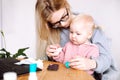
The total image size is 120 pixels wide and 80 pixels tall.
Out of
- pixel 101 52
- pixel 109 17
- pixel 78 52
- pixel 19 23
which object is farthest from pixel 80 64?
pixel 19 23

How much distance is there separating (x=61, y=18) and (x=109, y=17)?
26.8 inches

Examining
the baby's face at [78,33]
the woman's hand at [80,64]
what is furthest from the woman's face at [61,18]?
the woman's hand at [80,64]

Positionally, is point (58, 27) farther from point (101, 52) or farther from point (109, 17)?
point (109, 17)

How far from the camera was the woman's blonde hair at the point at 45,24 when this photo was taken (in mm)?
1769

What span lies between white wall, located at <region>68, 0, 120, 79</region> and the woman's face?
20.8 inches

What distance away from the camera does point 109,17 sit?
2262 millimetres

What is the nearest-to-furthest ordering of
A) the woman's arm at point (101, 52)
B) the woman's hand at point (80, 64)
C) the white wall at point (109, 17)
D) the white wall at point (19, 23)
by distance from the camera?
the woman's hand at point (80, 64), the woman's arm at point (101, 52), the white wall at point (109, 17), the white wall at point (19, 23)

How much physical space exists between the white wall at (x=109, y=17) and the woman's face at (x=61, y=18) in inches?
20.8

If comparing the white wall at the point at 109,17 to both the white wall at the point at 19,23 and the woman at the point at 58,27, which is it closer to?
the woman at the point at 58,27

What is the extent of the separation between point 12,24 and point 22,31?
15cm

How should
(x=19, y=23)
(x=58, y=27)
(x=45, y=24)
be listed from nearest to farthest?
(x=45, y=24), (x=58, y=27), (x=19, y=23)

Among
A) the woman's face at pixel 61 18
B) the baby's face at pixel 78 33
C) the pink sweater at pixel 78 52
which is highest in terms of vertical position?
the woman's face at pixel 61 18

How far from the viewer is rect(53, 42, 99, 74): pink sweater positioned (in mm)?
1704

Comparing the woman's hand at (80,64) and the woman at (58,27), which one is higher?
the woman at (58,27)
